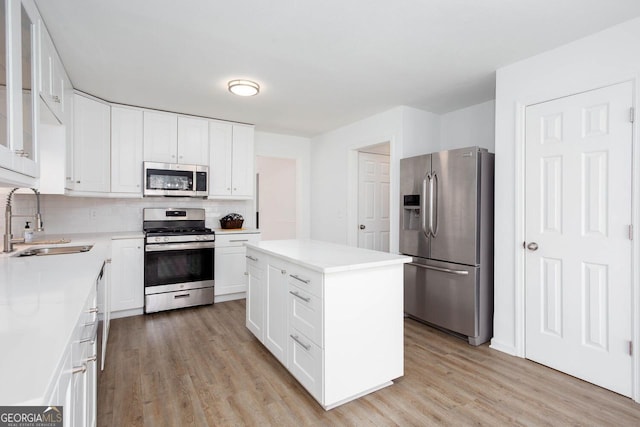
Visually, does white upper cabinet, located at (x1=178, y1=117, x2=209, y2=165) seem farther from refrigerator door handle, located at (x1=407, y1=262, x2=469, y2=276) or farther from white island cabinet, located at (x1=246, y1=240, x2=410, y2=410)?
refrigerator door handle, located at (x1=407, y1=262, x2=469, y2=276)

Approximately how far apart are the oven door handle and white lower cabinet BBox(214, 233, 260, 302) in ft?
0.54

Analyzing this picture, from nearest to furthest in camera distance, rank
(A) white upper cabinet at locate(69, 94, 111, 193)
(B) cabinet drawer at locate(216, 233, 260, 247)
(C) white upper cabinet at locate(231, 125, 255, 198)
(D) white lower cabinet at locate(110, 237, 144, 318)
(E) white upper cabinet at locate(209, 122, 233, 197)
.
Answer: (A) white upper cabinet at locate(69, 94, 111, 193), (D) white lower cabinet at locate(110, 237, 144, 318), (B) cabinet drawer at locate(216, 233, 260, 247), (E) white upper cabinet at locate(209, 122, 233, 197), (C) white upper cabinet at locate(231, 125, 255, 198)

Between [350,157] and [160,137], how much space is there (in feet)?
8.34

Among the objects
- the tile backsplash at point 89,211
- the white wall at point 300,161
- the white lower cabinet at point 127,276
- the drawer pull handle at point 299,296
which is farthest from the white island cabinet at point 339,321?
the white wall at point 300,161

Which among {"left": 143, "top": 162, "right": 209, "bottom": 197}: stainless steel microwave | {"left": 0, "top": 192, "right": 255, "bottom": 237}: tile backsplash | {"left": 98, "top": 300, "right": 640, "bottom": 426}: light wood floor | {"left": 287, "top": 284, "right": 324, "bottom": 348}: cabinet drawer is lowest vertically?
{"left": 98, "top": 300, "right": 640, "bottom": 426}: light wood floor

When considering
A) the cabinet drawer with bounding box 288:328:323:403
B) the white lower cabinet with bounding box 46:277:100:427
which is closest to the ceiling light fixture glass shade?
→ the cabinet drawer with bounding box 288:328:323:403

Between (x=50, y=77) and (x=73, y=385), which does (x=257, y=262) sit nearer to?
(x=73, y=385)

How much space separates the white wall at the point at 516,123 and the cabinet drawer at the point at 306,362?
1.84 meters

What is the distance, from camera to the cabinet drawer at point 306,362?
1.96m

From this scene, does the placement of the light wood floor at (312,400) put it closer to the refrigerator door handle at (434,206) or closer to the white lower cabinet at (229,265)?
the refrigerator door handle at (434,206)

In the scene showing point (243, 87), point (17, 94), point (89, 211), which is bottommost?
point (89, 211)

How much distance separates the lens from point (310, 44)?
7.98 ft

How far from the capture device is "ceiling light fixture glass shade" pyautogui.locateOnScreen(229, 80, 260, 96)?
10.3 feet

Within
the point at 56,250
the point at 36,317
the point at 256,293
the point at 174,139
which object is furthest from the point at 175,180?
the point at 36,317
